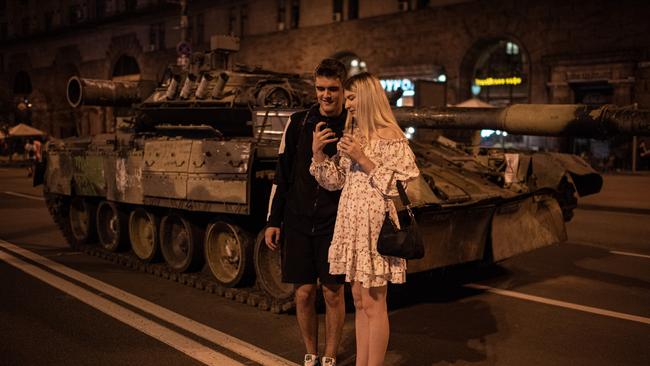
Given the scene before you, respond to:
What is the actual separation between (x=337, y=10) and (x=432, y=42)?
20.7ft

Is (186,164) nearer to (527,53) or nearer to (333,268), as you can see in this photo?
(333,268)

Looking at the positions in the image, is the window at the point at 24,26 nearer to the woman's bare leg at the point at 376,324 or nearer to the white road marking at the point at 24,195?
the white road marking at the point at 24,195

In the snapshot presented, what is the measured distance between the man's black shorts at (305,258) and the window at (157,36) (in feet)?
142

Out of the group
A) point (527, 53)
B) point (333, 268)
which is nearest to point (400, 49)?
point (527, 53)

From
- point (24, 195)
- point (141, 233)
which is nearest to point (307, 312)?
point (141, 233)

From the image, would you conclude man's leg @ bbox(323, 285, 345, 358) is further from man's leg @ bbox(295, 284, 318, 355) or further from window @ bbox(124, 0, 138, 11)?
window @ bbox(124, 0, 138, 11)

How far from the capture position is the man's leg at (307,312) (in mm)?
4742

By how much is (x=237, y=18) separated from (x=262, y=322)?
115ft

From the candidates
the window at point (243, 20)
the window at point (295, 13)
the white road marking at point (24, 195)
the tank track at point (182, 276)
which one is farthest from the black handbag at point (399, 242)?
the window at point (243, 20)

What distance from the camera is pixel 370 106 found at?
4.18 metres

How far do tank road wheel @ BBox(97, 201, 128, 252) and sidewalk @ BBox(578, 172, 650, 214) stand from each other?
34.1 feet

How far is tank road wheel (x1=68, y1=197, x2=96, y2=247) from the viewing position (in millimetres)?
10586

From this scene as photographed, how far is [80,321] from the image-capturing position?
249 inches

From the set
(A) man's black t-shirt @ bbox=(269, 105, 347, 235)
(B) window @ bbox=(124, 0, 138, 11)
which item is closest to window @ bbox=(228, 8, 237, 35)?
(B) window @ bbox=(124, 0, 138, 11)
